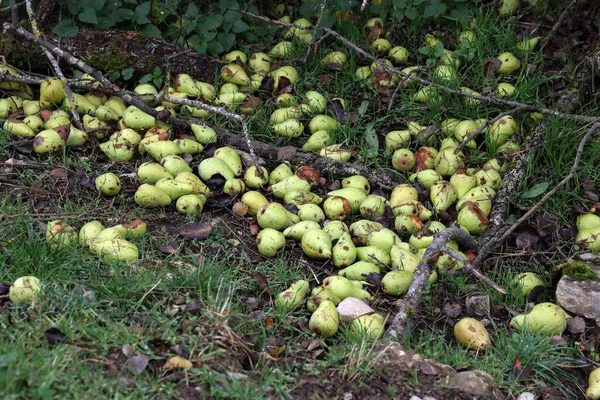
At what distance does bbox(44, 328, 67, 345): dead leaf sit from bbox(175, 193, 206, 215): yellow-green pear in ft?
4.03

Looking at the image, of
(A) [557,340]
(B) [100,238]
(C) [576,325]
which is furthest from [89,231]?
(C) [576,325]

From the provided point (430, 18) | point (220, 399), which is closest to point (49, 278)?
point (220, 399)

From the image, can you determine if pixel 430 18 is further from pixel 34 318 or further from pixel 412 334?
pixel 34 318

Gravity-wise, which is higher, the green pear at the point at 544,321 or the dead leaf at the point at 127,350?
the green pear at the point at 544,321

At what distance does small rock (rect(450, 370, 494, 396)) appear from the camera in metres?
2.71

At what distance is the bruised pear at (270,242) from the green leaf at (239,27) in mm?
1798

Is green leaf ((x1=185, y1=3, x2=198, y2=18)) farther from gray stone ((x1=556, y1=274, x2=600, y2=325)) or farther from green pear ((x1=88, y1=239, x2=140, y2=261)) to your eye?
gray stone ((x1=556, y1=274, x2=600, y2=325))

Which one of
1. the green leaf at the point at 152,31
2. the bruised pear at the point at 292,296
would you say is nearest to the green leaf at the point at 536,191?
the bruised pear at the point at 292,296

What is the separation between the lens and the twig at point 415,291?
3.01 metres

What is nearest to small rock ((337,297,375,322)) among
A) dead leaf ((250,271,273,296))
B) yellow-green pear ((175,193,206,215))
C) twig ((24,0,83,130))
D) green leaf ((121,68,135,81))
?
dead leaf ((250,271,273,296))

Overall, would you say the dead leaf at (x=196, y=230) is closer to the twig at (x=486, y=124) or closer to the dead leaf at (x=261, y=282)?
the dead leaf at (x=261, y=282)

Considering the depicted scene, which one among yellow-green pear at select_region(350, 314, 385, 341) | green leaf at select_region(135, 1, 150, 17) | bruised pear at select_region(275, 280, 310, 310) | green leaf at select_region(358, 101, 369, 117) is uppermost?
green leaf at select_region(135, 1, 150, 17)

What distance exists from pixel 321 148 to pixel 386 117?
0.54 metres

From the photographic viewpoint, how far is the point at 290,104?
4543mm
